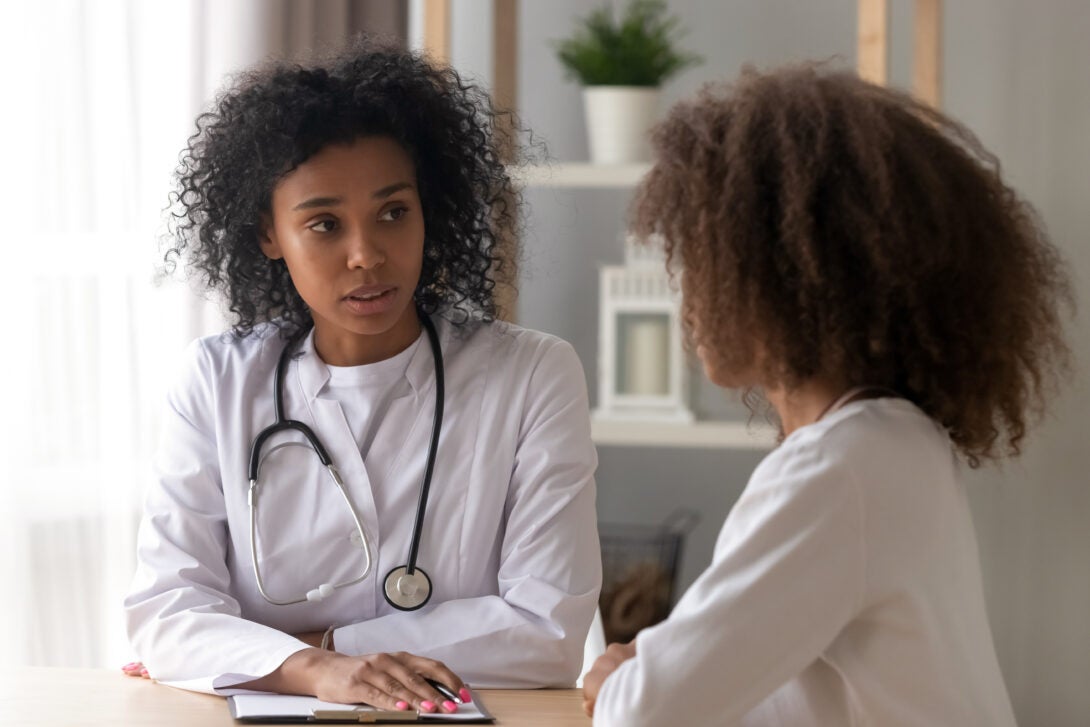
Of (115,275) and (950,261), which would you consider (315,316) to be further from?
(950,261)

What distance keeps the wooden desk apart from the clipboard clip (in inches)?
3.2

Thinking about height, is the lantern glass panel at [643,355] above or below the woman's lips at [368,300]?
below

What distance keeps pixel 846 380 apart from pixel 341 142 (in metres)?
0.83

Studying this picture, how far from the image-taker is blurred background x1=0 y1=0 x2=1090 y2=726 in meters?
2.21

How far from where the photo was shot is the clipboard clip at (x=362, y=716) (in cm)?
128

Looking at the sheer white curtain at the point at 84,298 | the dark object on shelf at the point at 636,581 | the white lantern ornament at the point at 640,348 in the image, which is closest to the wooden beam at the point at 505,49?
the white lantern ornament at the point at 640,348

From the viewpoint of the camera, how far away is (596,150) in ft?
9.18

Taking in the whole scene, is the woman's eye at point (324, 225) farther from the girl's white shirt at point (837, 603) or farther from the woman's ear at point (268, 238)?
the girl's white shirt at point (837, 603)

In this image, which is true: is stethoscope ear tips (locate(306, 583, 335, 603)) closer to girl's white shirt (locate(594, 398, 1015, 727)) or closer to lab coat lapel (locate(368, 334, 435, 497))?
lab coat lapel (locate(368, 334, 435, 497))

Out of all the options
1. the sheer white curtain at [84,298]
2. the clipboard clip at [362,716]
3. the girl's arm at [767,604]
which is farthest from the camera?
the sheer white curtain at [84,298]

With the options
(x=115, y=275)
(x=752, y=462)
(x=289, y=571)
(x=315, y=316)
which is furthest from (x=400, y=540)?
(x=752, y=462)

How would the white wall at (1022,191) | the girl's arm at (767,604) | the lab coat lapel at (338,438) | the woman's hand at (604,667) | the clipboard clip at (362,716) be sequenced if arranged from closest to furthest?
the girl's arm at (767,604)
the woman's hand at (604,667)
the clipboard clip at (362,716)
the lab coat lapel at (338,438)
the white wall at (1022,191)

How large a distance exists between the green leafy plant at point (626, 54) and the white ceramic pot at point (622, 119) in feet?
0.09

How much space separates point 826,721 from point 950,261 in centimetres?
36
